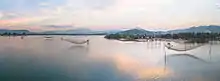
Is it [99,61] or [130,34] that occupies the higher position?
[130,34]

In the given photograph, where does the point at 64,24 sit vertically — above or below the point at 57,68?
above

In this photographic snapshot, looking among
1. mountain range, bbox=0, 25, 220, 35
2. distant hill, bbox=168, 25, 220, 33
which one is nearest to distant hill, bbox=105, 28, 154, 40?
mountain range, bbox=0, 25, 220, 35

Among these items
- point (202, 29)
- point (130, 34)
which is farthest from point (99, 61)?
point (202, 29)

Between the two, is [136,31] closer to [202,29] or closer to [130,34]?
[130,34]

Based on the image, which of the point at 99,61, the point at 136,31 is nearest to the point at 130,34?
the point at 136,31

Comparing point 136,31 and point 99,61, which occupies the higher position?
point 136,31

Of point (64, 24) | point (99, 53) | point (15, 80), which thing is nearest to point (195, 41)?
point (99, 53)

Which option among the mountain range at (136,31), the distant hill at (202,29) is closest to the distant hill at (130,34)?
the mountain range at (136,31)

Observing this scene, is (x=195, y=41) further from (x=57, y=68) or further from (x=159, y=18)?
(x=57, y=68)

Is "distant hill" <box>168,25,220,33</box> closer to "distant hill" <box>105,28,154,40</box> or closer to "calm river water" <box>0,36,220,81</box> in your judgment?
"calm river water" <box>0,36,220,81</box>
